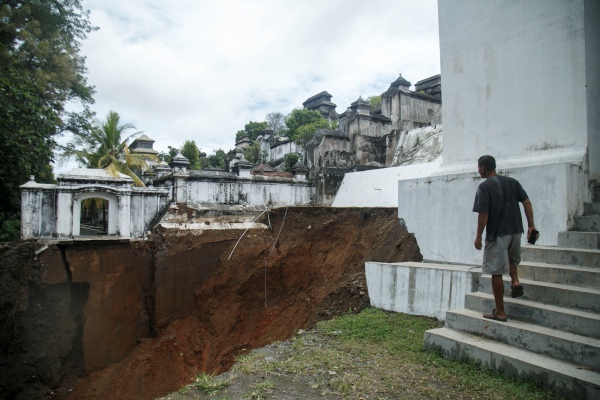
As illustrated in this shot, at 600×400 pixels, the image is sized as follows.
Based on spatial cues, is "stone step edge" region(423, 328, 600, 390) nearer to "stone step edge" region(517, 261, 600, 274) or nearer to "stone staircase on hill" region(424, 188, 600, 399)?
"stone staircase on hill" region(424, 188, 600, 399)

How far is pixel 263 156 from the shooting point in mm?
25938

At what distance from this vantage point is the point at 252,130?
34.6 metres

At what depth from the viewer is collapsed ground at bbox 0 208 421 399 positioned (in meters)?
9.00

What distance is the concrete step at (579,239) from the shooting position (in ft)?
12.3

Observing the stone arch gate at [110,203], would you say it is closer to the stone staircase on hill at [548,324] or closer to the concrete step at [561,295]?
the stone staircase on hill at [548,324]

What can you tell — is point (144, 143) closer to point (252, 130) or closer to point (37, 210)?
point (252, 130)

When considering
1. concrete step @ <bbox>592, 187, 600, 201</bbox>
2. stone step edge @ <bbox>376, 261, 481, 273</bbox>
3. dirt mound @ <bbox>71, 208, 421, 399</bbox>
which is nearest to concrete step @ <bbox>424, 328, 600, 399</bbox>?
stone step edge @ <bbox>376, 261, 481, 273</bbox>

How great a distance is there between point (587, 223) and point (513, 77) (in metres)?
2.11

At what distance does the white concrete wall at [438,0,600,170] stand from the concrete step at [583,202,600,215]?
663mm

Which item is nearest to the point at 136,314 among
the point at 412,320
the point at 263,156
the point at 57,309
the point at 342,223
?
the point at 57,309

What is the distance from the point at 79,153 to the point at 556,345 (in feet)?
62.6

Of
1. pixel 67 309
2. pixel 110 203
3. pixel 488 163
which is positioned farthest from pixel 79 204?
pixel 488 163

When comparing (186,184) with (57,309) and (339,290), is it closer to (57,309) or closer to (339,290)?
(57,309)

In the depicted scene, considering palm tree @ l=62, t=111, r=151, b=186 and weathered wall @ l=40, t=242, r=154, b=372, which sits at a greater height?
palm tree @ l=62, t=111, r=151, b=186
